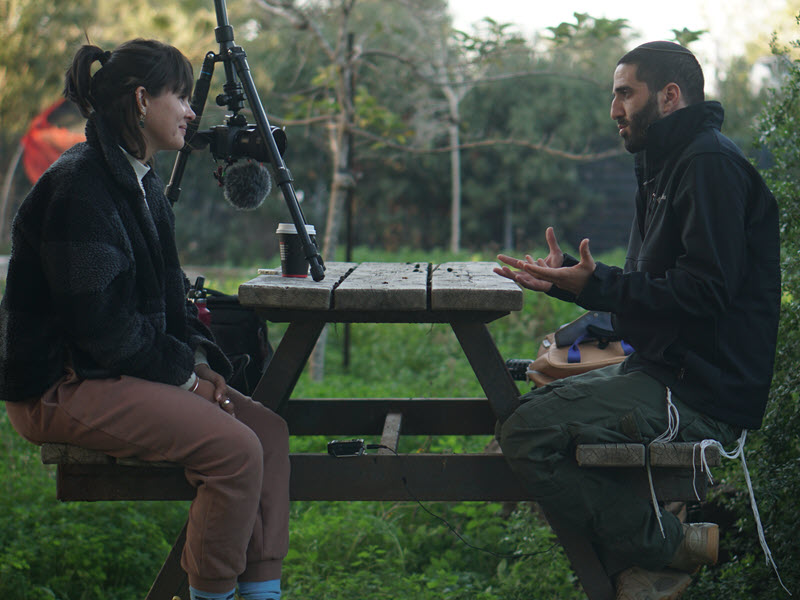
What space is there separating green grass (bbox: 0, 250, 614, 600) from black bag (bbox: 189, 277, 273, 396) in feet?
2.08

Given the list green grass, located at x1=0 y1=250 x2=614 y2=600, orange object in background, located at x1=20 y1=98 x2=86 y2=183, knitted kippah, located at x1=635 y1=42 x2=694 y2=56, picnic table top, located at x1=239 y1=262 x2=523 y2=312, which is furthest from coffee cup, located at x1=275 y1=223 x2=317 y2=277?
orange object in background, located at x1=20 y1=98 x2=86 y2=183

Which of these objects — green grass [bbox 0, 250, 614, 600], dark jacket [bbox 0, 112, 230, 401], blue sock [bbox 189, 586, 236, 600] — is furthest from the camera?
green grass [bbox 0, 250, 614, 600]

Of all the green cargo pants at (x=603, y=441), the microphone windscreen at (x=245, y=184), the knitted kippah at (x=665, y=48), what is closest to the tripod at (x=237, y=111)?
the microphone windscreen at (x=245, y=184)

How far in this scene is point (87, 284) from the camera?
83.1 inches

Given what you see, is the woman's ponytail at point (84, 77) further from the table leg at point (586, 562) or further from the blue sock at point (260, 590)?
the table leg at point (586, 562)

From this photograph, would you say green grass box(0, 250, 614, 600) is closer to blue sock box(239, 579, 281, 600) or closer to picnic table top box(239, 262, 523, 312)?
picnic table top box(239, 262, 523, 312)

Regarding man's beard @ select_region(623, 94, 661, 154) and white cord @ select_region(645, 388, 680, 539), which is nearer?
white cord @ select_region(645, 388, 680, 539)

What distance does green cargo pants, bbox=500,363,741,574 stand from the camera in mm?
2398

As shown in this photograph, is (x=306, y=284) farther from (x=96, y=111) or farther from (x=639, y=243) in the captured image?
(x=639, y=243)

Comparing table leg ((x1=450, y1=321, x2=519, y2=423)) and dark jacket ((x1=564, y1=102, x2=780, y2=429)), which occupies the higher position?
dark jacket ((x1=564, y1=102, x2=780, y2=429))

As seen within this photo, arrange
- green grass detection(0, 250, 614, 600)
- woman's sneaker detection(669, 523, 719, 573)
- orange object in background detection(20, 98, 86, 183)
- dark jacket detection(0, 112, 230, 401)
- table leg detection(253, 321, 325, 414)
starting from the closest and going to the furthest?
dark jacket detection(0, 112, 230, 401) → woman's sneaker detection(669, 523, 719, 573) → table leg detection(253, 321, 325, 414) → green grass detection(0, 250, 614, 600) → orange object in background detection(20, 98, 86, 183)

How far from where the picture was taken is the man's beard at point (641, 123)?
262 cm

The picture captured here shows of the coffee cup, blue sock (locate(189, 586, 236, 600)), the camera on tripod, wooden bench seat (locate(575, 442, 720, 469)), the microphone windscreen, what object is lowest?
blue sock (locate(189, 586, 236, 600))

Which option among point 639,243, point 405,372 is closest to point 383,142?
point 405,372
